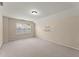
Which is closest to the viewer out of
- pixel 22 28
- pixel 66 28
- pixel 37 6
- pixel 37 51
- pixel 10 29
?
pixel 37 6

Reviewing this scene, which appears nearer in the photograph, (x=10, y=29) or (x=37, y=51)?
(x=37, y=51)

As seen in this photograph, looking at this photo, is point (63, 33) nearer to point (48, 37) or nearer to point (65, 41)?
point (65, 41)

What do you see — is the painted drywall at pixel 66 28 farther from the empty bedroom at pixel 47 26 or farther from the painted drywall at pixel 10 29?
the painted drywall at pixel 10 29

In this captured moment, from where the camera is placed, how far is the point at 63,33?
3629 millimetres

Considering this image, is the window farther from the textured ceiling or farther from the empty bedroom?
the textured ceiling

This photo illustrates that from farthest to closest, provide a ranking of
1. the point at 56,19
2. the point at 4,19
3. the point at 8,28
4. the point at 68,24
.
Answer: the point at 8,28
the point at 4,19
the point at 56,19
the point at 68,24

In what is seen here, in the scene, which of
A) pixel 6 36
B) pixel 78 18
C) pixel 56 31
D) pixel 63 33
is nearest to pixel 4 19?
pixel 6 36

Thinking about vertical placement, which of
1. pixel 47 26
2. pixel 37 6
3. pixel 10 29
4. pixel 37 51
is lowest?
pixel 37 51

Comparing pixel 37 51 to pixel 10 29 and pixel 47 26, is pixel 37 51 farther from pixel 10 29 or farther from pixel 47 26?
pixel 10 29

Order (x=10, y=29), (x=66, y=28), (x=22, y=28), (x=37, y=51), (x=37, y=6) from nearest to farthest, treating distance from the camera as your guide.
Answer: (x=37, y=6) < (x=37, y=51) < (x=66, y=28) < (x=10, y=29) < (x=22, y=28)

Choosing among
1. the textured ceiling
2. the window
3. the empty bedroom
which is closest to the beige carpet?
the empty bedroom

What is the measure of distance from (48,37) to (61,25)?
1.55m

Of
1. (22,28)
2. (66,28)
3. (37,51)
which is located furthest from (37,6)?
(22,28)

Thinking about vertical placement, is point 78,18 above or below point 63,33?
above
